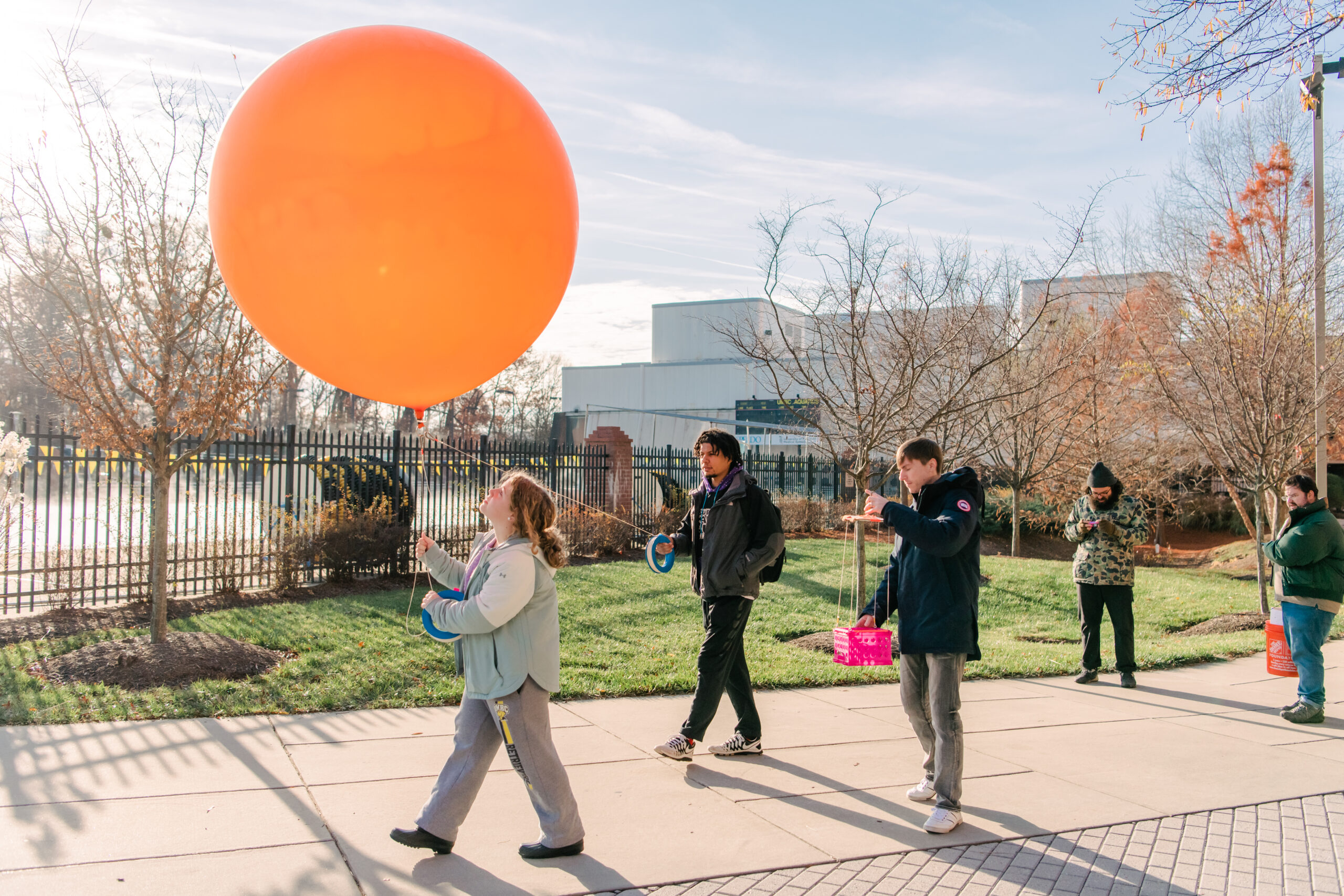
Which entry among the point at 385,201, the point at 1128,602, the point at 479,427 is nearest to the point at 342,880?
the point at 385,201

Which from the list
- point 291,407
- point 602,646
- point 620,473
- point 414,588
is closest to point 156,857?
point 414,588

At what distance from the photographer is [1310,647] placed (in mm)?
6387

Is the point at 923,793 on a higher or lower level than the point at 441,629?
lower

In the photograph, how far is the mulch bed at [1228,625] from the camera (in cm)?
1079

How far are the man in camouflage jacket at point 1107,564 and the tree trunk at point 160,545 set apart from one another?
726 centimetres

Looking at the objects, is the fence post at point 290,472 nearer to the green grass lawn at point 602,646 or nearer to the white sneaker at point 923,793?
the green grass lawn at point 602,646

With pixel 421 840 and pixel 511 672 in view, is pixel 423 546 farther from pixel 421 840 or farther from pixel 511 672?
pixel 421 840

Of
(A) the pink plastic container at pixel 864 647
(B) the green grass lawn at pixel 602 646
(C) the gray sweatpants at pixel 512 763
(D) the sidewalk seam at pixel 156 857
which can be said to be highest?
(A) the pink plastic container at pixel 864 647

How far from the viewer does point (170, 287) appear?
733cm

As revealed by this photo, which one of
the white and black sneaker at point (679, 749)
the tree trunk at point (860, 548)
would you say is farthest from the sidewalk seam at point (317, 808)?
the tree trunk at point (860, 548)

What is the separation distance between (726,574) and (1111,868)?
2.17 meters

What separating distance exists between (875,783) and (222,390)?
592 cm

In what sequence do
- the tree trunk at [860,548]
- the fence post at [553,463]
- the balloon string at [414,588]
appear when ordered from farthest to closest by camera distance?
the fence post at [553,463] → the tree trunk at [860,548] → the balloon string at [414,588]

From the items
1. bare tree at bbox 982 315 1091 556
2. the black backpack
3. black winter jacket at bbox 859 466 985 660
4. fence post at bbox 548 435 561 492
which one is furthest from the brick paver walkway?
fence post at bbox 548 435 561 492
